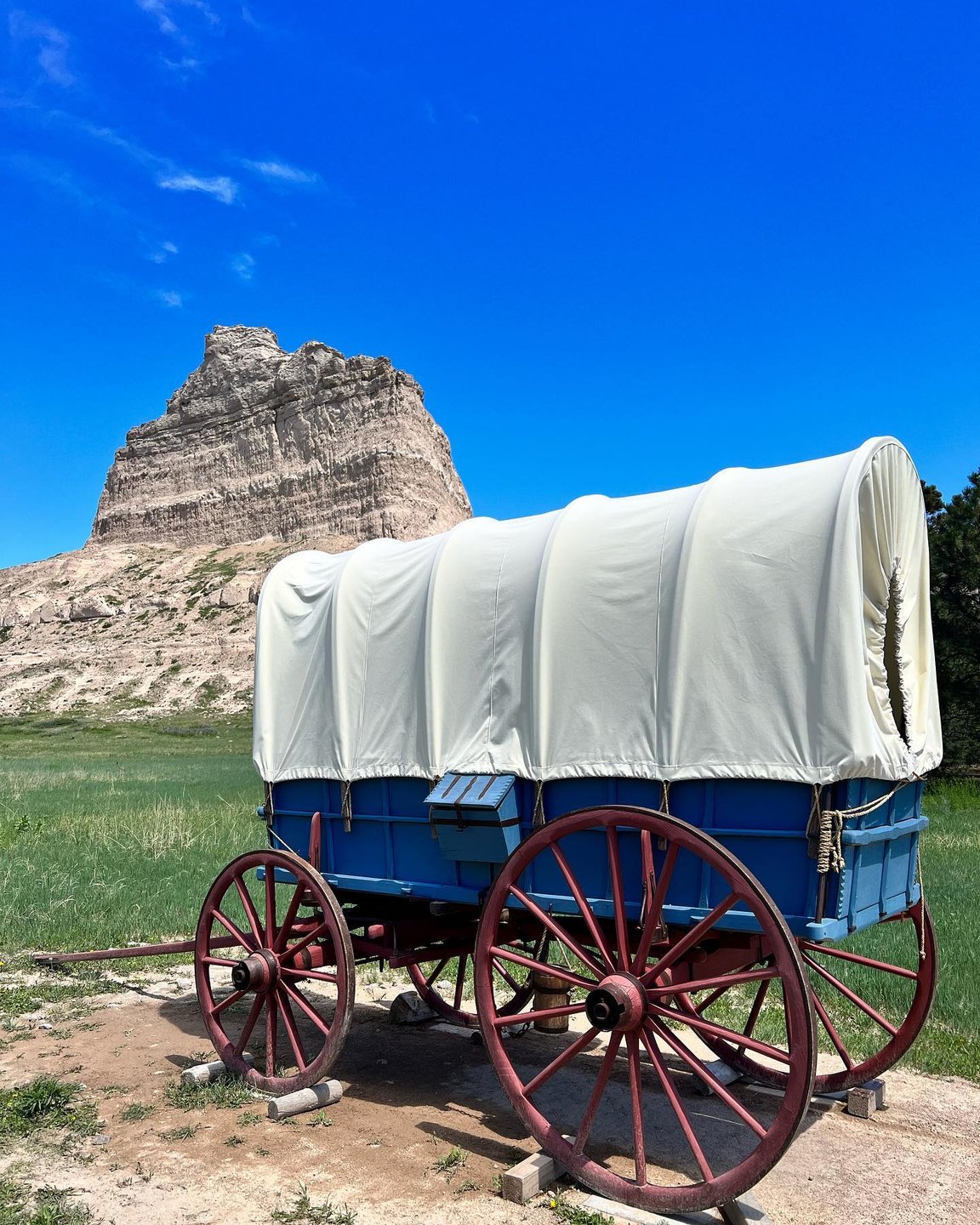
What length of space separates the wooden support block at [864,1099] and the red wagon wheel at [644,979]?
0.45m

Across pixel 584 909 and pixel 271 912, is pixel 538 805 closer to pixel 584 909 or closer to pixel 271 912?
pixel 584 909

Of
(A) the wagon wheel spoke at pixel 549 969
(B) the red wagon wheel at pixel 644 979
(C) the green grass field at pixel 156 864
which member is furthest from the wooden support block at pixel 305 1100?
(C) the green grass field at pixel 156 864

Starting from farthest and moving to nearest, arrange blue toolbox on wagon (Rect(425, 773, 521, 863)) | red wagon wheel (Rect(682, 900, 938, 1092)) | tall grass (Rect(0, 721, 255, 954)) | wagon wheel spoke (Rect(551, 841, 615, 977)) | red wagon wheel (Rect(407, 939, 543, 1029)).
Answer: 1. tall grass (Rect(0, 721, 255, 954))
2. red wagon wheel (Rect(407, 939, 543, 1029))
3. red wagon wheel (Rect(682, 900, 938, 1092))
4. blue toolbox on wagon (Rect(425, 773, 521, 863))
5. wagon wheel spoke (Rect(551, 841, 615, 977))

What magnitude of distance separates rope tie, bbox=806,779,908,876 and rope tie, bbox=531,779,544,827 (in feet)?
4.54

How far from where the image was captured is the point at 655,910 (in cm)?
430

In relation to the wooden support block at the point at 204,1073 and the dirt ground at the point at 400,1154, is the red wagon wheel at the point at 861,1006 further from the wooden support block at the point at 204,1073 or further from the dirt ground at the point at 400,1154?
the wooden support block at the point at 204,1073

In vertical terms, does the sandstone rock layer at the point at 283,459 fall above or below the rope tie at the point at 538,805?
above

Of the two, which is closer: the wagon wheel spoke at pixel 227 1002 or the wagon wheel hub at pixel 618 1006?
the wagon wheel hub at pixel 618 1006

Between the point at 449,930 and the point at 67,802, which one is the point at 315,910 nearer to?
the point at 449,930

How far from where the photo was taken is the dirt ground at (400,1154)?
439 centimetres

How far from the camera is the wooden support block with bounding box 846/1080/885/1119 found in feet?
17.7

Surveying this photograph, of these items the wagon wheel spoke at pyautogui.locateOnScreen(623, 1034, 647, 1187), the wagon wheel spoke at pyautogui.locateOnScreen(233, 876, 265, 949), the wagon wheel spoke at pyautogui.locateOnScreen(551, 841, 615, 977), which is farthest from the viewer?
the wagon wheel spoke at pyautogui.locateOnScreen(233, 876, 265, 949)

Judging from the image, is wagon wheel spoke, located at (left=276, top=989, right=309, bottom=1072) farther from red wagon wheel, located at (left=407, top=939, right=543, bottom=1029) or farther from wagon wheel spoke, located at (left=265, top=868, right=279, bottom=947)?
red wagon wheel, located at (left=407, top=939, right=543, bottom=1029)

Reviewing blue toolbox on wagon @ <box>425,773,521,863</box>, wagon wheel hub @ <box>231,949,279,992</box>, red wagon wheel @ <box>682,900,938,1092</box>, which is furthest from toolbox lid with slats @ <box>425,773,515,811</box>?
wagon wheel hub @ <box>231,949,279,992</box>
